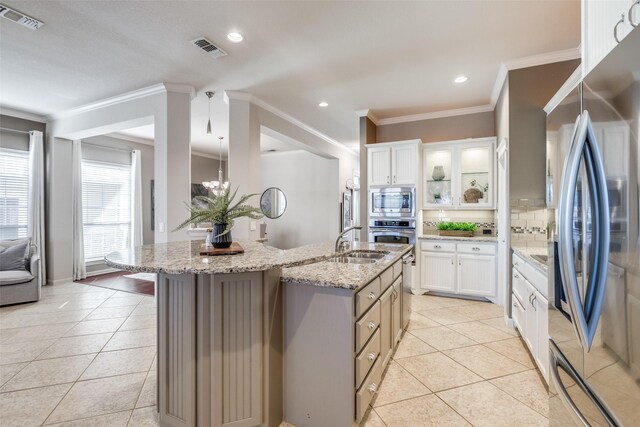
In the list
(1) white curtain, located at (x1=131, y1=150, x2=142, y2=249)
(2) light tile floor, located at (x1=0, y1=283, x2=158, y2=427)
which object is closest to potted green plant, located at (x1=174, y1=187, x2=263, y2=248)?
(2) light tile floor, located at (x1=0, y1=283, x2=158, y2=427)

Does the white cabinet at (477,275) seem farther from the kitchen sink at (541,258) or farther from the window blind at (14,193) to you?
the window blind at (14,193)

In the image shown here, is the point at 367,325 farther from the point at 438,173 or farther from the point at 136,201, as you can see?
the point at 136,201

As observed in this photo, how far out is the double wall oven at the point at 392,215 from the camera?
4.62m

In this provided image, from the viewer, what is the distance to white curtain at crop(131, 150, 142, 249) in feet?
21.6

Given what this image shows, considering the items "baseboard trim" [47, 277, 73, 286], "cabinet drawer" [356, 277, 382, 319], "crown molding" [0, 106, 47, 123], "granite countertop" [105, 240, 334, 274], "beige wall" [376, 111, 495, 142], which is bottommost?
"baseboard trim" [47, 277, 73, 286]

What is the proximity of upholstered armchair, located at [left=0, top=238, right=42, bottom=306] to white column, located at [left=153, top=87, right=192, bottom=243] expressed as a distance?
6.64ft

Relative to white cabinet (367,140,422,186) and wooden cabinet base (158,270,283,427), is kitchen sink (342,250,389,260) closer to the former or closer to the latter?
wooden cabinet base (158,270,283,427)

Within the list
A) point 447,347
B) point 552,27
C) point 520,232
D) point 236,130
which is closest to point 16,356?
point 236,130

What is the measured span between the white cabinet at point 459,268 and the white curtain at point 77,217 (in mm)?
6016

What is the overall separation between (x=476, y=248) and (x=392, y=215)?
1.25 meters

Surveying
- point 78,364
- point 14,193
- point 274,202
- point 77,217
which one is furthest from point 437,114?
point 14,193

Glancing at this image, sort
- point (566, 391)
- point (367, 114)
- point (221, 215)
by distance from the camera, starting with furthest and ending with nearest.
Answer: point (367, 114) → point (221, 215) → point (566, 391)

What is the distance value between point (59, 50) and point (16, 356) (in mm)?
2946

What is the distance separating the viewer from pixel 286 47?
10.0 ft
